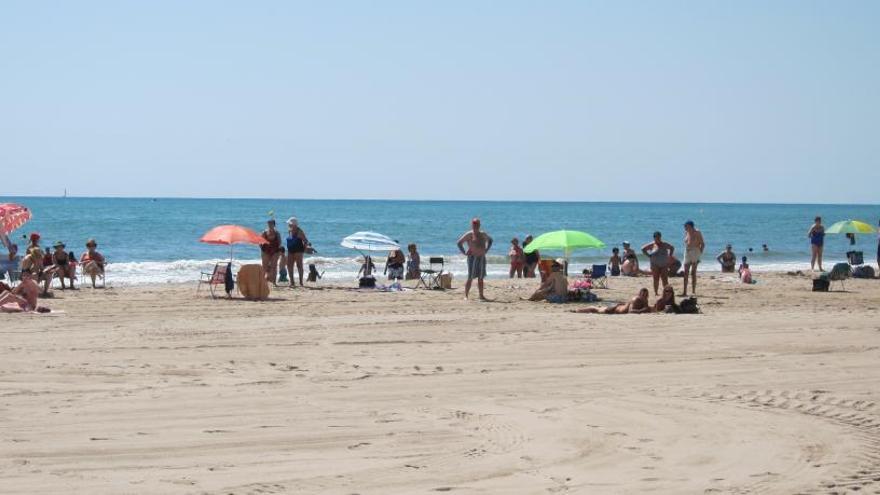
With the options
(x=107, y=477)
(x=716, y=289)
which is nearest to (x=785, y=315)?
(x=716, y=289)

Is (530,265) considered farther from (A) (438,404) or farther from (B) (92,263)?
(A) (438,404)

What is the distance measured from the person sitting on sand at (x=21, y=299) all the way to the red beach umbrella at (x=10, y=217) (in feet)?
10.4

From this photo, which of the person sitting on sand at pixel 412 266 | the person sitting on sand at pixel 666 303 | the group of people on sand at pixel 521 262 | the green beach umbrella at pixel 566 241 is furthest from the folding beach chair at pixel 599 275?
the person sitting on sand at pixel 666 303

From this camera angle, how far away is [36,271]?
719 inches

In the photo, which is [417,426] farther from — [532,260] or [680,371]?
[532,260]

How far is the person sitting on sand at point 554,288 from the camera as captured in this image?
17312 millimetres

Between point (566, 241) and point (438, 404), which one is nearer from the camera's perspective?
point (438, 404)

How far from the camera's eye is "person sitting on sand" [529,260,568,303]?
17.3 metres

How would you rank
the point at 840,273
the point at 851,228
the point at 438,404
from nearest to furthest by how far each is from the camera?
the point at 438,404 → the point at 840,273 → the point at 851,228

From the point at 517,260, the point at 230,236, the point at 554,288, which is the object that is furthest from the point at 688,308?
the point at 517,260

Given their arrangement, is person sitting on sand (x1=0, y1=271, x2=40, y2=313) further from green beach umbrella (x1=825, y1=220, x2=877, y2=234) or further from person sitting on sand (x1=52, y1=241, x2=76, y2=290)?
green beach umbrella (x1=825, y1=220, x2=877, y2=234)

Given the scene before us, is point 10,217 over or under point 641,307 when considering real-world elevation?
over

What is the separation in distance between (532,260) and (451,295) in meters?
6.52

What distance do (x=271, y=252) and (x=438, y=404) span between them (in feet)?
38.5
